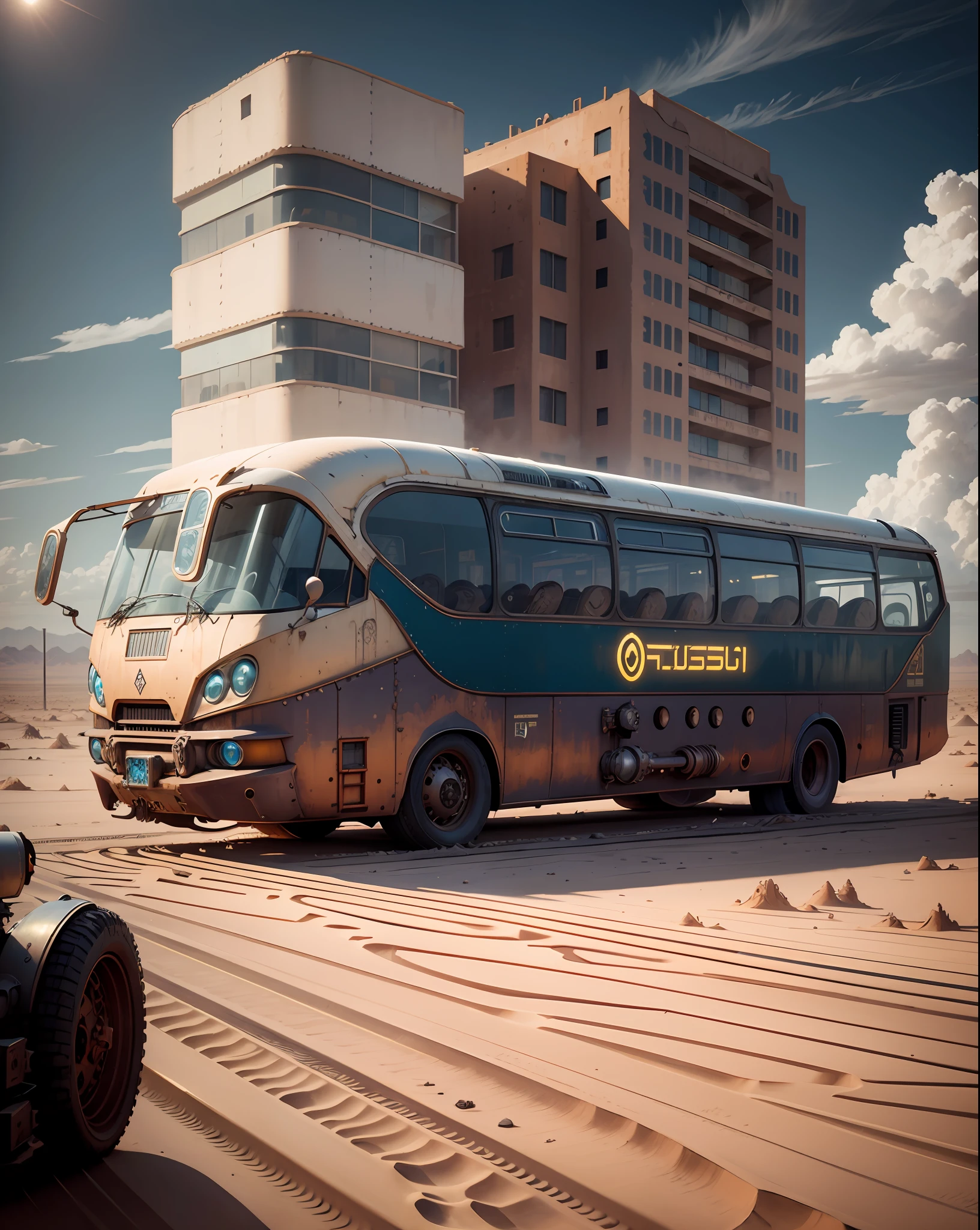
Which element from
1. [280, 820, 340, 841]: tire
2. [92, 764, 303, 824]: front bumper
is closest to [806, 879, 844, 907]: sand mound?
[92, 764, 303, 824]: front bumper

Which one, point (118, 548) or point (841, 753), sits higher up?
point (118, 548)

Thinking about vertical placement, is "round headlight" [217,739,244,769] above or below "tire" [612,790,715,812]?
above

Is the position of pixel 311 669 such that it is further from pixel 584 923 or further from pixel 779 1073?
pixel 779 1073

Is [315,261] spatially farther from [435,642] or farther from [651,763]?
[435,642]

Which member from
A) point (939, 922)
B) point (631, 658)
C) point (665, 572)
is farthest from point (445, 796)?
point (939, 922)

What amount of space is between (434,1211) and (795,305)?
70299 mm

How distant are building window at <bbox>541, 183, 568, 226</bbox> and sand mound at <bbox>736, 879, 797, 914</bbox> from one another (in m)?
46.4

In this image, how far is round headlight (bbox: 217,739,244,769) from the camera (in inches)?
421

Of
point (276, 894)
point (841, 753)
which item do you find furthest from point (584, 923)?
point (841, 753)

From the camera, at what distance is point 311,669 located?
36.2 ft

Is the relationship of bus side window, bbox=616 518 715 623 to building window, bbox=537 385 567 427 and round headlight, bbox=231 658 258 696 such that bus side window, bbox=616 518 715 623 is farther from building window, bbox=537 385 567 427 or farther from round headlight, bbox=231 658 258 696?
building window, bbox=537 385 567 427

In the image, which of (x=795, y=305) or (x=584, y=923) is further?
(x=795, y=305)

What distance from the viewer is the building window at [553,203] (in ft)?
168

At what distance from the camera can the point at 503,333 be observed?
5078 cm
